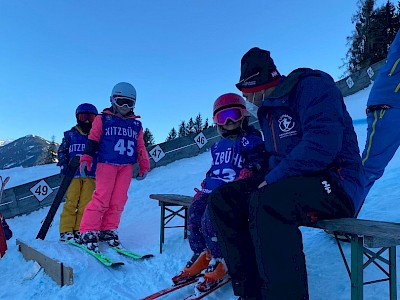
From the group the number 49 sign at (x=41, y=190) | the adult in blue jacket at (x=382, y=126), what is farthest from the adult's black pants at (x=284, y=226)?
the number 49 sign at (x=41, y=190)

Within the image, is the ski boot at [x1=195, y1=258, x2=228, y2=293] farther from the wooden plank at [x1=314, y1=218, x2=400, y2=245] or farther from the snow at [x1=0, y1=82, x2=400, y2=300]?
the wooden plank at [x1=314, y1=218, x2=400, y2=245]

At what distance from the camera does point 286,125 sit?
2.13 metres

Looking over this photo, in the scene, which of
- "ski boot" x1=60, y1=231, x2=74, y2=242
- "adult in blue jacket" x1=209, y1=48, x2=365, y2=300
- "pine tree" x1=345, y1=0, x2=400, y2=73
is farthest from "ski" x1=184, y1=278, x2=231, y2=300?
"pine tree" x1=345, y1=0, x2=400, y2=73

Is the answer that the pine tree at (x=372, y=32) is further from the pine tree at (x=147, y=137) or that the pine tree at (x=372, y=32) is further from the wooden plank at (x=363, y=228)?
the wooden plank at (x=363, y=228)

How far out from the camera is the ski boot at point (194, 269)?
295cm

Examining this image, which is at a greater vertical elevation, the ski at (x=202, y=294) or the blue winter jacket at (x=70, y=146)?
the blue winter jacket at (x=70, y=146)

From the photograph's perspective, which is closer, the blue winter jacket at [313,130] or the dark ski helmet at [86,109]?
the blue winter jacket at [313,130]

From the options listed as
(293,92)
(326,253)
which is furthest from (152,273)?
(293,92)

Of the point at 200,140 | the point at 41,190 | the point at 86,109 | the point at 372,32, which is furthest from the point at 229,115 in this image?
the point at 372,32

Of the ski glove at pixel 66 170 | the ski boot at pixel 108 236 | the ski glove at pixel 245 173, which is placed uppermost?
the ski glove at pixel 66 170

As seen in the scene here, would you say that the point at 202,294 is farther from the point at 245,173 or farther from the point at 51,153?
the point at 51,153

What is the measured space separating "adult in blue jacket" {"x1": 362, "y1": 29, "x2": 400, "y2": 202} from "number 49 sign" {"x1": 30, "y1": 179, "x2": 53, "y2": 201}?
274 inches

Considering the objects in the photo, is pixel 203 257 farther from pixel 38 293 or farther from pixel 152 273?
pixel 38 293

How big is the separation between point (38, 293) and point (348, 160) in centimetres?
272
